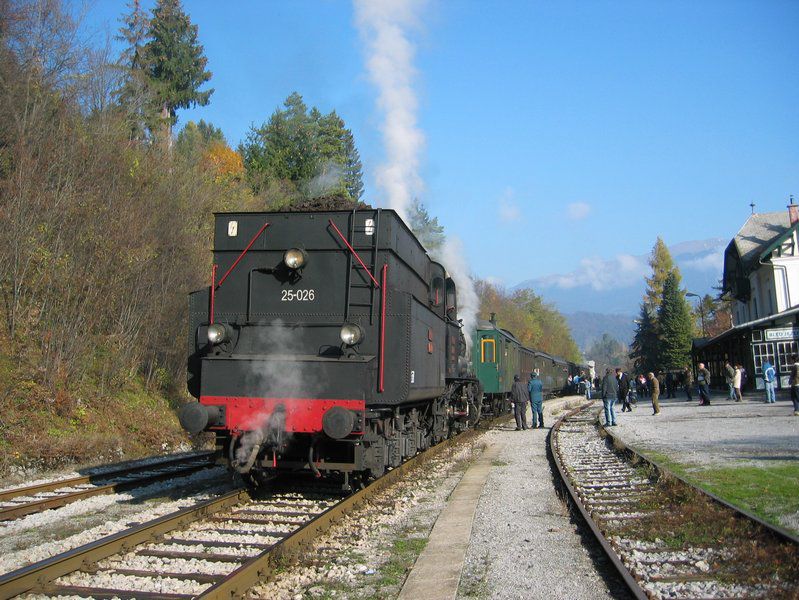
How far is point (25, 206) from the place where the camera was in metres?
12.8

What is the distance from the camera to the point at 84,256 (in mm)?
14094

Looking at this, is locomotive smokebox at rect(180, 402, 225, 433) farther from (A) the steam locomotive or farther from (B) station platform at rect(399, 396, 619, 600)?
(B) station platform at rect(399, 396, 619, 600)

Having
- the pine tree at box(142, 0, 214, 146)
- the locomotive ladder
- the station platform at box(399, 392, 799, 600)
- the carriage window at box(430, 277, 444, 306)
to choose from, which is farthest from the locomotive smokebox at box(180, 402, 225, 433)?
the pine tree at box(142, 0, 214, 146)

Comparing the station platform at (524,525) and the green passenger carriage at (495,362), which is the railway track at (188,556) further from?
the green passenger carriage at (495,362)

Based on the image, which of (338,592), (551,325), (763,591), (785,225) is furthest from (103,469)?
(551,325)

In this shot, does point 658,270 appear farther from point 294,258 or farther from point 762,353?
point 294,258

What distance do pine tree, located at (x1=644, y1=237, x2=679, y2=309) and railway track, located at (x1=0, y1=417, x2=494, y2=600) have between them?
247 ft

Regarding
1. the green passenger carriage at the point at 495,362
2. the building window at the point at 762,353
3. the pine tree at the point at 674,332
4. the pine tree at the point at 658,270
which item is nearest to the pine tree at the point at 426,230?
the green passenger carriage at the point at 495,362

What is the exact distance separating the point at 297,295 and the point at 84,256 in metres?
8.17

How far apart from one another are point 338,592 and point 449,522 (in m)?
2.54

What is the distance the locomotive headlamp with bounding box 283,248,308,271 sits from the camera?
7801mm

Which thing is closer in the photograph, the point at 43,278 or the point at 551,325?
the point at 43,278

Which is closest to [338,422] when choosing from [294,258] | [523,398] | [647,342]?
[294,258]

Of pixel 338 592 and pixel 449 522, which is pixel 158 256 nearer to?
pixel 449 522
